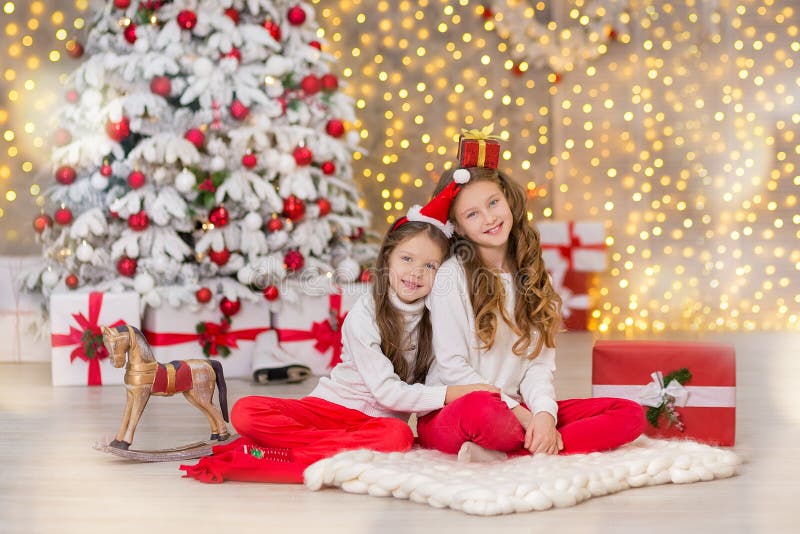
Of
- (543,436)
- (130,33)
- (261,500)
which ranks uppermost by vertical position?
(130,33)

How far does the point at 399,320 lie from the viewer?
8.70 ft

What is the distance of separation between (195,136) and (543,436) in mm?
2065

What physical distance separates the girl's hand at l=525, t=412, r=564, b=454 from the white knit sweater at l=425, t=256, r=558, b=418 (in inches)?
1.6

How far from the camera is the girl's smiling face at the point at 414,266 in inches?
103

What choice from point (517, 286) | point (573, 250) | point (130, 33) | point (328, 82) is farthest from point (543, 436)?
point (573, 250)

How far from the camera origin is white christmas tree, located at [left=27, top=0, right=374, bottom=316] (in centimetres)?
382

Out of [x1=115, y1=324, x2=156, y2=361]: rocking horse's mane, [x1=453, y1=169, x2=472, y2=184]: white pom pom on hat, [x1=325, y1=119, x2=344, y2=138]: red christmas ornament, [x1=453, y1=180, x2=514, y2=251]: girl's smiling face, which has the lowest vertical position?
[x1=115, y1=324, x2=156, y2=361]: rocking horse's mane

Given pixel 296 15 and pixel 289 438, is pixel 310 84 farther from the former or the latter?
pixel 289 438

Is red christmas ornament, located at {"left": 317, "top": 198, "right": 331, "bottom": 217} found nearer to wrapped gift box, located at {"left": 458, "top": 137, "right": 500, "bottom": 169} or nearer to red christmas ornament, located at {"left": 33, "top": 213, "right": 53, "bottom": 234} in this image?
red christmas ornament, located at {"left": 33, "top": 213, "right": 53, "bottom": 234}

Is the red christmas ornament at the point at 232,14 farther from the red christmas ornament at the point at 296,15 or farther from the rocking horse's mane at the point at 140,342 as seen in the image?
the rocking horse's mane at the point at 140,342

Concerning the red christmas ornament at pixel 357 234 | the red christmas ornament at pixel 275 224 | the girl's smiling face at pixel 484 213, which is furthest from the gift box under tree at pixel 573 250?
the girl's smiling face at pixel 484 213

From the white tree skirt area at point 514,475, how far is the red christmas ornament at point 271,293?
1531mm

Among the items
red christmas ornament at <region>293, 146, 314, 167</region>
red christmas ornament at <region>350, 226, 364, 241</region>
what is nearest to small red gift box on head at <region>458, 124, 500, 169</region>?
red christmas ornament at <region>293, 146, 314, 167</region>

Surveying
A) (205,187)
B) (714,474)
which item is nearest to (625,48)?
(205,187)
